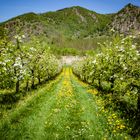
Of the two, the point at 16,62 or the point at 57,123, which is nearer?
the point at 57,123

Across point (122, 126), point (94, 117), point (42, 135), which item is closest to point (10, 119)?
point (42, 135)

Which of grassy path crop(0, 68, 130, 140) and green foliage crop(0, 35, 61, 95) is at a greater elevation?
green foliage crop(0, 35, 61, 95)

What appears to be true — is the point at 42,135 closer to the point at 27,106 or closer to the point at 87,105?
the point at 27,106

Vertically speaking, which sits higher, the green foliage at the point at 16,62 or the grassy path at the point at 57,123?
the green foliage at the point at 16,62

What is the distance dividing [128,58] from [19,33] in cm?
1056

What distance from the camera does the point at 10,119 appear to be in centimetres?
1678

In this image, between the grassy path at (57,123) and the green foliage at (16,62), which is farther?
the green foliage at (16,62)

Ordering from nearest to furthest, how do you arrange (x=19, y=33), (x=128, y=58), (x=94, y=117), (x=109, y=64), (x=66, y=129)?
1. (x=66, y=129)
2. (x=94, y=117)
3. (x=128, y=58)
4. (x=19, y=33)
5. (x=109, y=64)

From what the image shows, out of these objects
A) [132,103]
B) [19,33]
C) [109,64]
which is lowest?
[132,103]

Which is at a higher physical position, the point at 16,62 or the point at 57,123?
the point at 16,62

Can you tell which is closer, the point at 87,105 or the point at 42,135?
the point at 42,135

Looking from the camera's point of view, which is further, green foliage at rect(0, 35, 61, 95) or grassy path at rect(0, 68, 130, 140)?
green foliage at rect(0, 35, 61, 95)

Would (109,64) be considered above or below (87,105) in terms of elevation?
above

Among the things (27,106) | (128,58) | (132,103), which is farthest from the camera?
(132,103)
